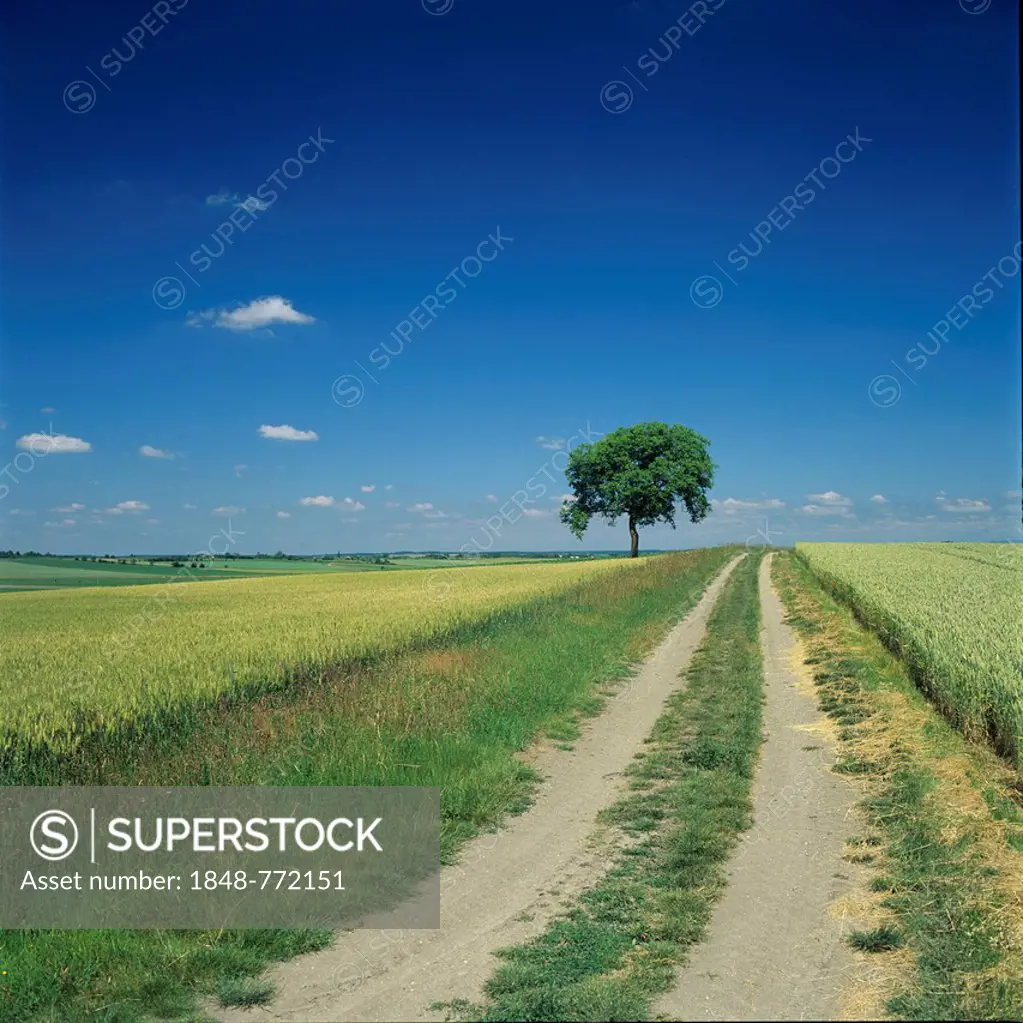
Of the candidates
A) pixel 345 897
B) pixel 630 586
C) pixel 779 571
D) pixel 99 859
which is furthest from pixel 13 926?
pixel 779 571

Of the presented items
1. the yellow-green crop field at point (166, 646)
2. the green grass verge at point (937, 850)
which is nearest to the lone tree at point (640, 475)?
the yellow-green crop field at point (166, 646)

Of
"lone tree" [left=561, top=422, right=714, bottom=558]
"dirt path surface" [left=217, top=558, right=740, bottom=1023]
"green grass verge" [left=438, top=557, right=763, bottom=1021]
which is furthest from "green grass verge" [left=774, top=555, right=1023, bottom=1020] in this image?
"lone tree" [left=561, top=422, right=714, bottom=558]

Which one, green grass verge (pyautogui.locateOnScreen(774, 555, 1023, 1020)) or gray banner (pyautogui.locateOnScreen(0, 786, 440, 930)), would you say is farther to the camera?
gray banner (pyautogui.locateOnScreen(0, 786, 440, 930))

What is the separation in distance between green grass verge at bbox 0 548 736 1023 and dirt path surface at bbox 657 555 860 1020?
260 cm

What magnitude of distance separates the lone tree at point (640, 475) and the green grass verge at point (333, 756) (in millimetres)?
50756

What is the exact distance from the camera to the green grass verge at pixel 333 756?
499cm

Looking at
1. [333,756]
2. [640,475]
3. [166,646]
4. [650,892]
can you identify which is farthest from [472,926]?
[640,475]

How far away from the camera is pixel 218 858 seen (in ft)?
21.4

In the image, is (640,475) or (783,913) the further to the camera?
(640,475)

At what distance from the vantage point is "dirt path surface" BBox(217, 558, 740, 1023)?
15.8ft

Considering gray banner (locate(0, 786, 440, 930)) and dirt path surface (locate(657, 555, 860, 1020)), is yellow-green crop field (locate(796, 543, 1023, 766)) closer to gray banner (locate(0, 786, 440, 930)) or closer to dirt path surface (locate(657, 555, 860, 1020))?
dirt path surface (locate(657, 555, 860, 1020))

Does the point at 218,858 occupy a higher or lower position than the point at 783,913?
higher

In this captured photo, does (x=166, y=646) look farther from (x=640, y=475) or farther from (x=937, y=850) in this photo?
(x=640, y=475)

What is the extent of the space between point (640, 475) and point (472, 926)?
64.7 m
